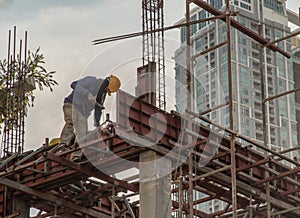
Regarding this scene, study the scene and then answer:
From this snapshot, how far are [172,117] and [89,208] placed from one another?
16.3 feet

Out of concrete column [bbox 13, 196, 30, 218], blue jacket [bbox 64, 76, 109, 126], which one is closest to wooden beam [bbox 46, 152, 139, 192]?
blue jacket [bbox 64, 76, 109, 126]

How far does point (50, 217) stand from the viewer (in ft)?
87.0

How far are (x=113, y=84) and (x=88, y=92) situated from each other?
71 centimetres

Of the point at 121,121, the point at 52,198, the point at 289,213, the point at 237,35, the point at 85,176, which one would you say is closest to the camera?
the point at 121,121

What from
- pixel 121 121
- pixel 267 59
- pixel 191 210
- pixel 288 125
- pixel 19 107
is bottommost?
pixel 191 210

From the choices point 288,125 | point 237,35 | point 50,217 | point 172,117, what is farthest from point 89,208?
point 288,125

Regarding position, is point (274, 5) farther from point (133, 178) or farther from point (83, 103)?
point (83, 103)

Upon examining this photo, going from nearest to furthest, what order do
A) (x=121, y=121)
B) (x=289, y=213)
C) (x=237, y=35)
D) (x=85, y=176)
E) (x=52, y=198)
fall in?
1. (x=121, y=121)
2. (x=85, y=176)
3. (x=52, y=198)
4. (x=289, y=213)
5. (x=237, y=35)

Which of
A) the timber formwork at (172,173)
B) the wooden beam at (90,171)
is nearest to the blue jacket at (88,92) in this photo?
the timber formwork at (172,173)

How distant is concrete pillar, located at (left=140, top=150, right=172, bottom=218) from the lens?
22847mm

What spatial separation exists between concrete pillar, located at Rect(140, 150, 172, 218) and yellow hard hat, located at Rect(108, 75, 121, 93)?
1888 mm

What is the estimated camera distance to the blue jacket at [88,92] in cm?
2323

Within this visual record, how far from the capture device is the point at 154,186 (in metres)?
23.0

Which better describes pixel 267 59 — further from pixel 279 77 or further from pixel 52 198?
pixel 52 198
